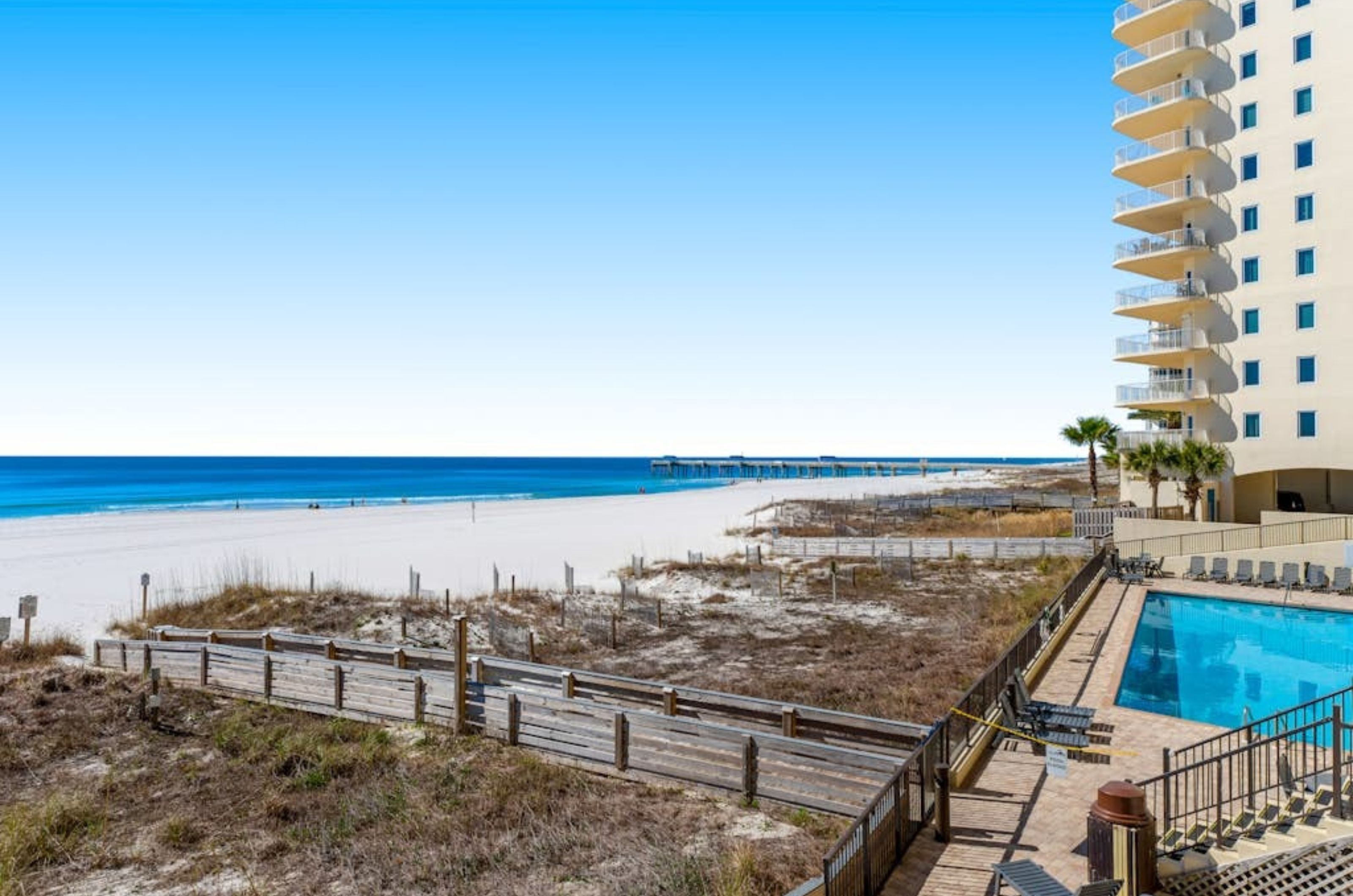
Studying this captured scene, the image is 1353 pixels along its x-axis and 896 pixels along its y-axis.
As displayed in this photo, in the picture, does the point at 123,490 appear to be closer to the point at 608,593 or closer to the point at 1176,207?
the point at 608,593

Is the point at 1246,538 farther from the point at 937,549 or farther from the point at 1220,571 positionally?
the point at 937,549

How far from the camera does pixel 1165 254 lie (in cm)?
4194

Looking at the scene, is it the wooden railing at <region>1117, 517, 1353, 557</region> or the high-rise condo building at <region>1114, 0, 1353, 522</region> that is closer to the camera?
the wooden railing at <region>1117, 517, 1353, 557</region>

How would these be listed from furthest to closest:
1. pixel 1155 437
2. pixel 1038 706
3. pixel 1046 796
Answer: pixel 1155 437 → pixel 1038 706 → pixel 1046 796

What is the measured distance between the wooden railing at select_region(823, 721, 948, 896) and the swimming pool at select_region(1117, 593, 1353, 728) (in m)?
8.91

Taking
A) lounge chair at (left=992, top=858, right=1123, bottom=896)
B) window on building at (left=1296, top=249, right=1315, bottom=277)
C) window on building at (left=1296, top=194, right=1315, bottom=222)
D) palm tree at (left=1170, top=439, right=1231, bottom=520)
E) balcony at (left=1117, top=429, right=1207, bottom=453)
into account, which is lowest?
lounge chair at (left=992, top=858, right=1123, bottom=896)

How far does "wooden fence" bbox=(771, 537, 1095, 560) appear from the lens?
1558 inches

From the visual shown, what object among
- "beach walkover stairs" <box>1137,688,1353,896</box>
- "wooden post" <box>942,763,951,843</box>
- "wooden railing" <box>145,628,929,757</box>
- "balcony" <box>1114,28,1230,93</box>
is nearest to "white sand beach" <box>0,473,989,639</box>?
"wooden railing" <box>145,628,929,757</box>

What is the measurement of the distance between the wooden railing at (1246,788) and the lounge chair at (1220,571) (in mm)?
22013

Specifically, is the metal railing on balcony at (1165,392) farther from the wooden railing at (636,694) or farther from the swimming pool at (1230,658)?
the wooden railing at (636,694)

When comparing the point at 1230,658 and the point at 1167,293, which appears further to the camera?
the point at 1167,293

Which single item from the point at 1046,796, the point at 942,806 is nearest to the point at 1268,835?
the point at 1046,796

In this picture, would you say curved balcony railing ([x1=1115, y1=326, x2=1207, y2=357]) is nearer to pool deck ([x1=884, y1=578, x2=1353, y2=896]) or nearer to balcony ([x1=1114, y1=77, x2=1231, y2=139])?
balcony ([x1=1114, y1=77, x2=1231, y2=139])

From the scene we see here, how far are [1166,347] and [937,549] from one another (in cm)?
1615
